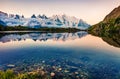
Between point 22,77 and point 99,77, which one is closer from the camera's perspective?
point 22,77

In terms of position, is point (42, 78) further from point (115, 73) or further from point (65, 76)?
point (115, 73)

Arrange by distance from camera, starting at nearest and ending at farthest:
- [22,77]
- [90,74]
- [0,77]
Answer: [0,77]
[22,77]
[90,74]

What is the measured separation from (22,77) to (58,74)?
26.7 ft

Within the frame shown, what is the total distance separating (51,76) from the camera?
21609mm

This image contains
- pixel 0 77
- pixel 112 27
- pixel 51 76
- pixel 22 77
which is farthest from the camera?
pixel 112 27

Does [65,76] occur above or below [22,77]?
below

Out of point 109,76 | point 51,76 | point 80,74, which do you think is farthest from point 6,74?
→ point 109,76

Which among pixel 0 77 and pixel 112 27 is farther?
pixel 112 27

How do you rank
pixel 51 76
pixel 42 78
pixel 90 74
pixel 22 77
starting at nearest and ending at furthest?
pixel 22 77 → pixel 42 78 → pixel 51 76 → pixel 90 74

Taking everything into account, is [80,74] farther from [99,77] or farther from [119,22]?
[119,22]

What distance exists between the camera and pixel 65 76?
21.7 meters

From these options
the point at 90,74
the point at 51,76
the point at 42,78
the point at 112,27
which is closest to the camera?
the point at 42,78

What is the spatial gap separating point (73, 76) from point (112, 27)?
136m

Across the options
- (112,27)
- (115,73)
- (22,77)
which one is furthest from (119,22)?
(22,77)
